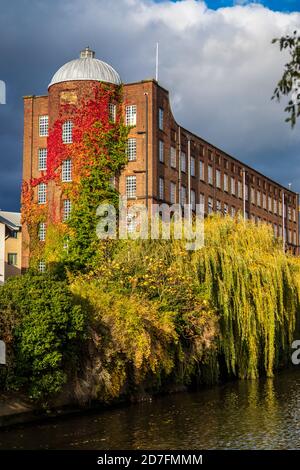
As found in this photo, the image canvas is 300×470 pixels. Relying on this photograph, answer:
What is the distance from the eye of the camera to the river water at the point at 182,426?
19828 millimetres

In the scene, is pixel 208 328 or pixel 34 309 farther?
pixel 208 328

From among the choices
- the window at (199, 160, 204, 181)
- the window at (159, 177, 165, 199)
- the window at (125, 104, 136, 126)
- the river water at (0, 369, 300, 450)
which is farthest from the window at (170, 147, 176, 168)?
the river water at (0, 369, 300, 450)

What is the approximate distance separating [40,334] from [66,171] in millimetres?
32106

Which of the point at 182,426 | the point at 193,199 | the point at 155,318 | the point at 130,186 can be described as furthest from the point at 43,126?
the point at 182,426

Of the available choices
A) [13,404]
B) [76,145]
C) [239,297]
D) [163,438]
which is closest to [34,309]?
[13,404]

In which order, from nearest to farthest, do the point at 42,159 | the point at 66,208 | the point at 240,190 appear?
the point at 66,208 < the point at 42,159 < the point at 240,190

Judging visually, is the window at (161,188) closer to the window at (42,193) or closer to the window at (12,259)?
the window at (42,193)

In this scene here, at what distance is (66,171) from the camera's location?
177 feet

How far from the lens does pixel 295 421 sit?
23.3 metres

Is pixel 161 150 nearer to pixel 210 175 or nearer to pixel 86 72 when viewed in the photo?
pixel 86 72

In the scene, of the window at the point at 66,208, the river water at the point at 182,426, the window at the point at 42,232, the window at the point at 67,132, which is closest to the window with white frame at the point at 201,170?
the window at the point at 67,132

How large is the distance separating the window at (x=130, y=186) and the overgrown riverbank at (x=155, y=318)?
51.5ft

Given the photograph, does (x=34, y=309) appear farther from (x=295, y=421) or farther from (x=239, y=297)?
(x=239, y=297)
